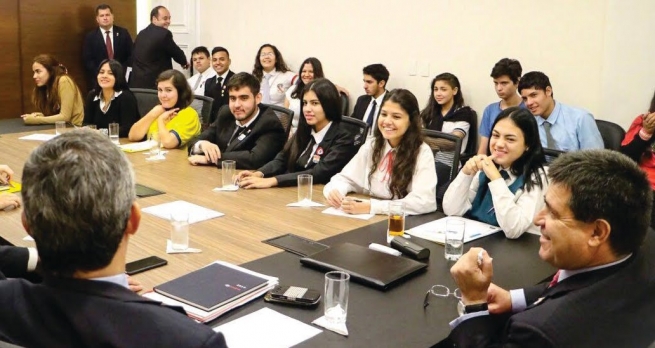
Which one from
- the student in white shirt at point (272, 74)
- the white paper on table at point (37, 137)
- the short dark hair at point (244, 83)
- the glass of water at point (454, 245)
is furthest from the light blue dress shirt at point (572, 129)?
the white paper on table at point (37, 137)

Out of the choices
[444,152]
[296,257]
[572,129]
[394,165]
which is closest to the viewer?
[296,257]

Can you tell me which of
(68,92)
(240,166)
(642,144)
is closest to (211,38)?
(68,92)

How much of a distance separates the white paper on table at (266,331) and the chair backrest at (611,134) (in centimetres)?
311

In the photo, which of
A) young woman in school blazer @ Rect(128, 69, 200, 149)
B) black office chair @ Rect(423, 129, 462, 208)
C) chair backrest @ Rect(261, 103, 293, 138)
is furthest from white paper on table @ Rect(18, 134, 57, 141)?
black office chair @ Rect(423, 129, 462, 208)

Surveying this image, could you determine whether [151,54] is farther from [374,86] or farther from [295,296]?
[295,296]

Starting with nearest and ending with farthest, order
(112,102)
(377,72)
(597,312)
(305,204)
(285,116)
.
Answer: (597,312) < (305,204) < (285,116) < (112,102) < (377,72)

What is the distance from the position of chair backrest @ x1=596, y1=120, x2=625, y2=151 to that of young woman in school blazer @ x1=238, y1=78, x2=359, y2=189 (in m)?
1.83

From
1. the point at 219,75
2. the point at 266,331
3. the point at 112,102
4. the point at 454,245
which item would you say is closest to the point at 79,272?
the point at 266,331

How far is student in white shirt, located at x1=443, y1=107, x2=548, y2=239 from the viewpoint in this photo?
8.00 ft

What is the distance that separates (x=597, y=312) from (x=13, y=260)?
169 cm

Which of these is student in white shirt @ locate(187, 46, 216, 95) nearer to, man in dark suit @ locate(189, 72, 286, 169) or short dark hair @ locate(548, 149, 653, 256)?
man in dark suit @ locate(189, 72, 286, 169)

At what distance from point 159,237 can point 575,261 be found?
1494 mm

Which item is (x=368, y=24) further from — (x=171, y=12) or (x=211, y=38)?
(x=171, y=12)

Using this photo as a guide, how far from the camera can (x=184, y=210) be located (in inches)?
105
